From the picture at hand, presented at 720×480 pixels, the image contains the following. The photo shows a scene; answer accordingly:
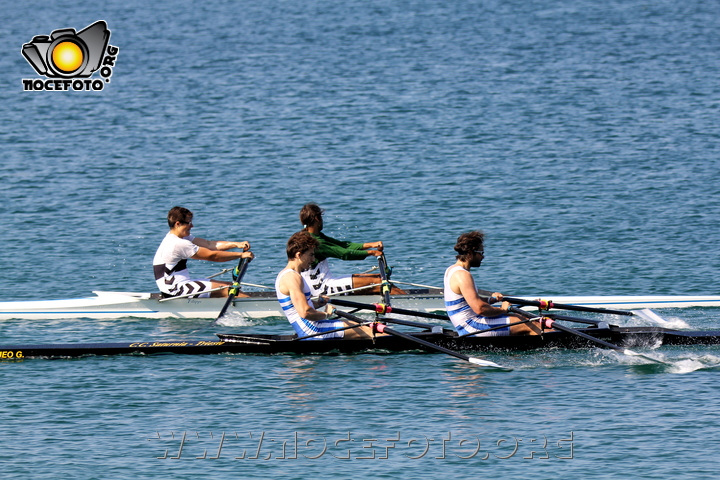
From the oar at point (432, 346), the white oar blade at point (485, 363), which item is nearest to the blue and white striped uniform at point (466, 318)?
the oar at point (432, 346)

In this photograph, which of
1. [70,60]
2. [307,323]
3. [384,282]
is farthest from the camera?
[70,60]

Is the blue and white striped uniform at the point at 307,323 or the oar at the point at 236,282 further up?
the oar at the point at 236,282

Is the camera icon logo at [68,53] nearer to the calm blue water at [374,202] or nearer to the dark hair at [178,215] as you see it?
the calm blue water at [374,202]

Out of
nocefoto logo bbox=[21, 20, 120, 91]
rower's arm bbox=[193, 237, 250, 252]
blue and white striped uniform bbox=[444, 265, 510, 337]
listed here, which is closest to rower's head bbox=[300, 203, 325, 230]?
rower's arm bbox=[193, 237, 250, 252]

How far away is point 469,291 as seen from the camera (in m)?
13.0

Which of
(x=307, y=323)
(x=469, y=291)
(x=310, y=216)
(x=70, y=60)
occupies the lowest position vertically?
(x=307, y=323)

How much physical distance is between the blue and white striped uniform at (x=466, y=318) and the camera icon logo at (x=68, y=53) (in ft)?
65.8

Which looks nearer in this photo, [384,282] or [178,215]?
[384,282]

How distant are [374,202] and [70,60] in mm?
13329

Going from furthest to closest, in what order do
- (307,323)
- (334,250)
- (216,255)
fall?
1. (216,255)
2. (334,250)
3. (307,323)

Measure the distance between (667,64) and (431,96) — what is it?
792cm

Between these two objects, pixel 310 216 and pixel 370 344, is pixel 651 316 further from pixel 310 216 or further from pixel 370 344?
pixel 310 216

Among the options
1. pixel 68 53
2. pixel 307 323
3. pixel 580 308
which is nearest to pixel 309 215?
pixel 307 323

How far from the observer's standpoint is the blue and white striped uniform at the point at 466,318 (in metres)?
13.3
